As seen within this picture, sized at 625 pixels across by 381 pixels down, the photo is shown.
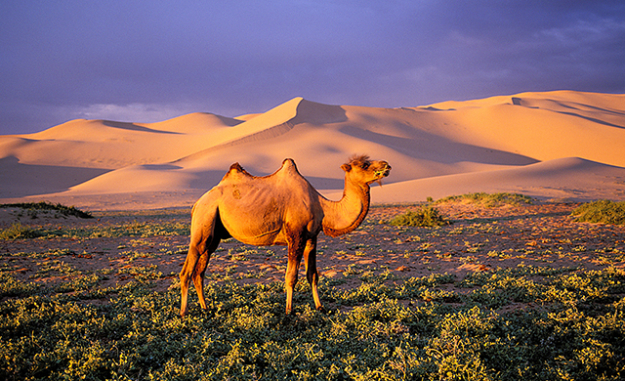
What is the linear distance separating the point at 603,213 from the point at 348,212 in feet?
53.1

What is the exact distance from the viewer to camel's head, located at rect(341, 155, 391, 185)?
4.82 metres

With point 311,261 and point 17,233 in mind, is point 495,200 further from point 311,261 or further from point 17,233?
point 17,233

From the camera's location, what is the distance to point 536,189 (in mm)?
35625

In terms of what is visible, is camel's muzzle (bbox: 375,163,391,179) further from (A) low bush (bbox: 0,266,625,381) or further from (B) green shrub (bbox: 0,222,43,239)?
(B) green shrub (bbox: 0,222,43,239)

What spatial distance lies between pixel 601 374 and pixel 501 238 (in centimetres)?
1016

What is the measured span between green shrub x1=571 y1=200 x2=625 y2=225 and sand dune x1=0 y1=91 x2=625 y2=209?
59.1 ft

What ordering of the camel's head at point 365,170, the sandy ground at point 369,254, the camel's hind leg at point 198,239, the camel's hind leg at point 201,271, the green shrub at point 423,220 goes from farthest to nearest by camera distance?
the green shrub at point 423,220 < the sandy ground at point 369,254 < the camel's hind leg at point 201,271 < the camel's hind leg at point 198,239 < the camel's head at point 365,170

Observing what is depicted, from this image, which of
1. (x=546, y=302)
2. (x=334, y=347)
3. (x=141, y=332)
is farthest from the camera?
(x=546, y=302)

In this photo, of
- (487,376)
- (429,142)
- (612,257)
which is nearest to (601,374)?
(487,376)

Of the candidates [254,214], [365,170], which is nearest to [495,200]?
[365,170]

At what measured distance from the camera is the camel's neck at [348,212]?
201 inches

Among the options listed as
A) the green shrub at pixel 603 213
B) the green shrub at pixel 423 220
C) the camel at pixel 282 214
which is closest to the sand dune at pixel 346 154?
the green shrub at pixel 603 213

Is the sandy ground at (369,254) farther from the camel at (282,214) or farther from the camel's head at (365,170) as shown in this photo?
the camel's head at (365,170)

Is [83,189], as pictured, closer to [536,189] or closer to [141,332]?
[141,332]
